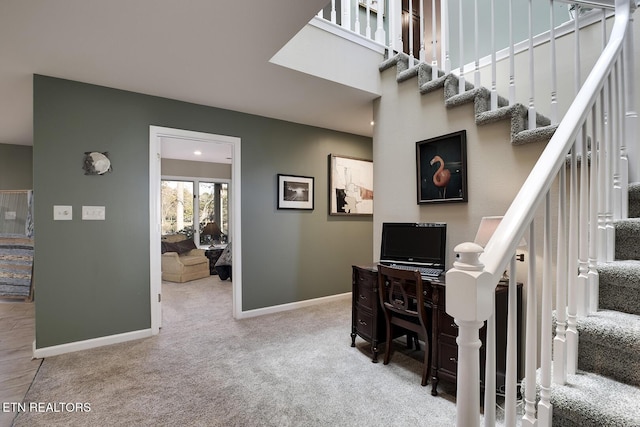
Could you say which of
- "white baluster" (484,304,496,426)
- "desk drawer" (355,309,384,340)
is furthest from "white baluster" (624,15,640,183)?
"desk drawer" (355,309,384,340)

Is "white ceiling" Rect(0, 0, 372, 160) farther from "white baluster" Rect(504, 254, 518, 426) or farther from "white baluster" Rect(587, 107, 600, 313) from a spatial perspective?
"white baluster" Rect(504, 254, 518, 426)

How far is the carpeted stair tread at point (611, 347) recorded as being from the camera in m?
1.07

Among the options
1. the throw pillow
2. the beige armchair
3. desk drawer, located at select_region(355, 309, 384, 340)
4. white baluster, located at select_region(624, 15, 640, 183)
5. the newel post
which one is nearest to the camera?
the newel post

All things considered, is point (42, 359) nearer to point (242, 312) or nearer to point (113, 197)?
point (113, 197)

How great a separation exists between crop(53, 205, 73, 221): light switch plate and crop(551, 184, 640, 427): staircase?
3.54m

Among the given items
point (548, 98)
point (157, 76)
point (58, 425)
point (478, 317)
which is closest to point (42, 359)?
point (58, 425)

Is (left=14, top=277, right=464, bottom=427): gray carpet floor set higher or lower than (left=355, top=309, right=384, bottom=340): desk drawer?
lower

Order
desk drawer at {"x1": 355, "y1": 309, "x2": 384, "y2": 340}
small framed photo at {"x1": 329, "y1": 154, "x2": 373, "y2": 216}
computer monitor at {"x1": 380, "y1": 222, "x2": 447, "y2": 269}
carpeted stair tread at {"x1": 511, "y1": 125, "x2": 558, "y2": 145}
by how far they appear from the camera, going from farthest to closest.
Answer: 1. small framed photo at {"x1": 329, "y1": 154, "x2": 373, "y2": 216}
2. desk drawer at {"x1": 355, "y1": 309, "x2": 384, "y2": 340}
3. computer monitor at {"x1": 380, "y1": 222, "x2": 447, "y2": 269}
4. carpeted stair tread at {"x1": 511, "y1": 125, "x2": 558, "y2": 145}

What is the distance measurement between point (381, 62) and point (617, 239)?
2475mm

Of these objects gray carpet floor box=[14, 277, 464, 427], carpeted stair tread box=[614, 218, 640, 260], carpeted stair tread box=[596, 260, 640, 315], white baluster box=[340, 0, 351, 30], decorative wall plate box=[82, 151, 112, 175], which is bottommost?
gray carpet floor box=[14, 277, 464, 427]

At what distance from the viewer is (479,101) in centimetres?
229

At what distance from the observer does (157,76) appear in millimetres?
2754

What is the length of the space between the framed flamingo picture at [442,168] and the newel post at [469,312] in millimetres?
1813

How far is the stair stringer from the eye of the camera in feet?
6.55
